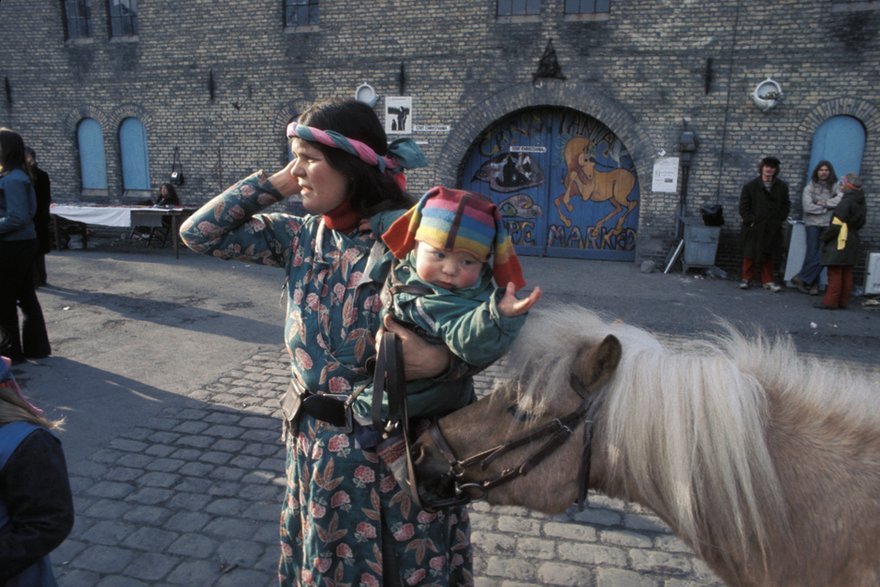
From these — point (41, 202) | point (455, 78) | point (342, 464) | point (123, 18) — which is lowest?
point (342, 464)

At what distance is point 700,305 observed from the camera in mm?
9625

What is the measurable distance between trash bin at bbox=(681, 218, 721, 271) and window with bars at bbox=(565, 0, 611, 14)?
4729 millimetres

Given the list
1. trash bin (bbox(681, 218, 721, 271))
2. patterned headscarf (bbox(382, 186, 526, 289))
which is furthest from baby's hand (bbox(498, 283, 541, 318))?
trash bin (bbox(681, 218, 721, 271))

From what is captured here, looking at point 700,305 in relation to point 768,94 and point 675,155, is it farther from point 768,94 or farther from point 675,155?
point 768,94

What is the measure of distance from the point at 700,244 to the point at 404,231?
448 inches

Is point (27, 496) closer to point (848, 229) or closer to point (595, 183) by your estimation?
point (848, 229)

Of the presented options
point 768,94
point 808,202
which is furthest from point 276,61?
point 808,202

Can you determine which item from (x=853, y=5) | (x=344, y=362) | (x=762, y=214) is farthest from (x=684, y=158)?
(x=344, y=362)

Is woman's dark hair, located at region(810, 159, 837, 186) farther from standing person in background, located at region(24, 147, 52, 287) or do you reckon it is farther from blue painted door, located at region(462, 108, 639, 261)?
standing person in background, located at region(24, 147, 52, 287)

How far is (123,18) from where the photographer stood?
15.7 m

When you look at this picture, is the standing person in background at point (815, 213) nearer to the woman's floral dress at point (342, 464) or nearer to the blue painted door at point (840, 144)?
the blue painted door at point (840, 144)

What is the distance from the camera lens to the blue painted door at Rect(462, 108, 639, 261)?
13398mm

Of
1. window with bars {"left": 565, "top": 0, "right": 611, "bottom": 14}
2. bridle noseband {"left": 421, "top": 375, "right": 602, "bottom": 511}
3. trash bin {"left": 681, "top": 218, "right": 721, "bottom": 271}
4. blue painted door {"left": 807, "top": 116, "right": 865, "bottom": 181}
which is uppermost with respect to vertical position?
window with bars {"left": 565, "top": 0, "right": 611, "bottom": 14}

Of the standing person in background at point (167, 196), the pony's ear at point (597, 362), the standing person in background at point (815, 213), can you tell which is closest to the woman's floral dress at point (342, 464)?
the pony's ear at point (597, 362)
